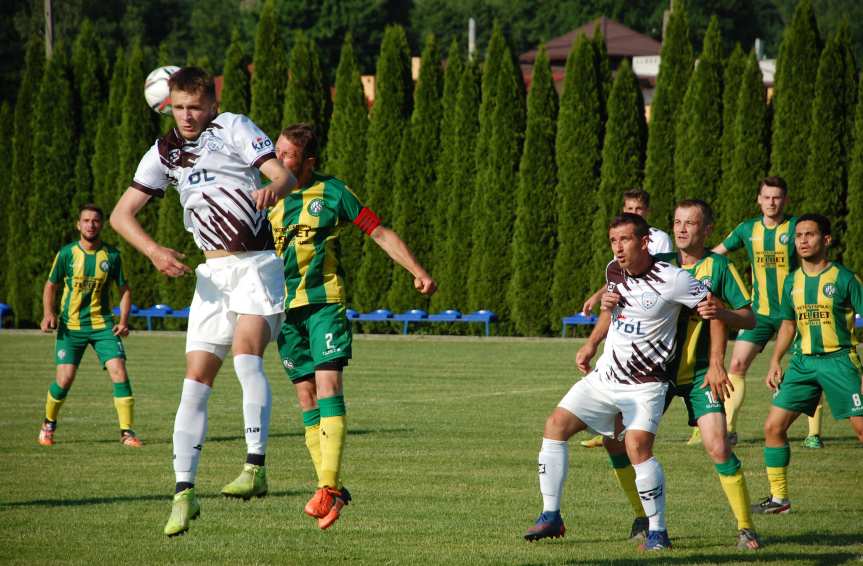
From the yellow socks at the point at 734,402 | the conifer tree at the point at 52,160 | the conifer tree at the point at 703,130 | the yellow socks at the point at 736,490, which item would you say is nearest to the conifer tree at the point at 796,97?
the conifer tree at the point at 703,130

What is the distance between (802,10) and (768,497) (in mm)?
18356

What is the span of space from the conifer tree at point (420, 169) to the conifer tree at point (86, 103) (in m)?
8.12

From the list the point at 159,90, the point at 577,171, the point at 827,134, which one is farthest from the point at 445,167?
the point at 159,90

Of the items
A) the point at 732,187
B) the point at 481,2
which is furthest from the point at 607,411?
the point at 481,2

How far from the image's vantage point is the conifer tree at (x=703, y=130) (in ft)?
84.7

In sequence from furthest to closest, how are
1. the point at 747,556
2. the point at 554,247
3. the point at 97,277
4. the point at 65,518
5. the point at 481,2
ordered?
the point at 481,2 → the point at 554,247 → the point at 97,277 → the point at 65,518 → the point at 747,556

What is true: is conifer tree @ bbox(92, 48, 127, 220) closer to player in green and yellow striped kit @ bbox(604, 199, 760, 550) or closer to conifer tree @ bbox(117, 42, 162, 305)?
conifer tree @ bbox(117, 42, 162, 305)

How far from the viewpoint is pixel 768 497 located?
29.9 ft

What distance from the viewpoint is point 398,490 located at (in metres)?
9.56

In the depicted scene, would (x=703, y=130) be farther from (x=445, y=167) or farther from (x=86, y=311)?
(x=86, y=311)

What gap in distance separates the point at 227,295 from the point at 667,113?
68.5ft

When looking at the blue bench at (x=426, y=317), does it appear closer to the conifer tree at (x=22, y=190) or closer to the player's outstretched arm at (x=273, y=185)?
the conifer tree at (x=22, y=190)

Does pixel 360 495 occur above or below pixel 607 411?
below

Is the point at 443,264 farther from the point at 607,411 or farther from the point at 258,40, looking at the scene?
the point at 607,411
